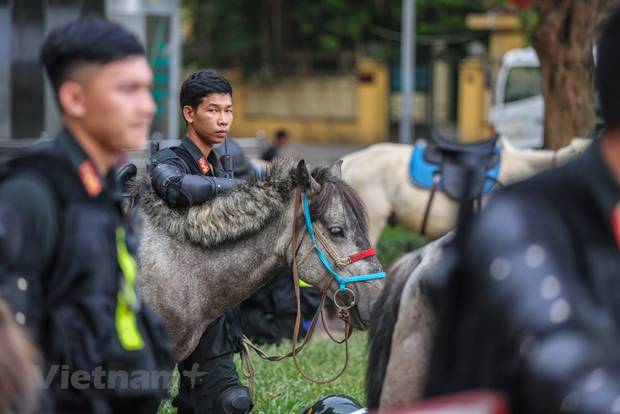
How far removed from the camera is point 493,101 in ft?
81.3

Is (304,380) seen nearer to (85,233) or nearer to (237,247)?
(237,247)

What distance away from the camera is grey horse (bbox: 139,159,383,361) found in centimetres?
545

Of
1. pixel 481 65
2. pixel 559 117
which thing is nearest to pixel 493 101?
pixel 481 65

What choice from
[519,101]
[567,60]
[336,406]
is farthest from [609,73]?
[519,101]

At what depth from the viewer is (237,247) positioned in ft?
18.0

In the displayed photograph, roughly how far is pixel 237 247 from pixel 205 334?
0.68 m

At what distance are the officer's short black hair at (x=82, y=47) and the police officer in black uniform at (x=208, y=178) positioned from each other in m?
2.53

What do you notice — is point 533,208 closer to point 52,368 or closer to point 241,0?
point 52,368

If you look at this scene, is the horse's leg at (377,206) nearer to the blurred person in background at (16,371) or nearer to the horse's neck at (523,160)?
the horse's neck at (523,160)

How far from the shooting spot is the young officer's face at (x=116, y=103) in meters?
3.00

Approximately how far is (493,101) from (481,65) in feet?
24.9

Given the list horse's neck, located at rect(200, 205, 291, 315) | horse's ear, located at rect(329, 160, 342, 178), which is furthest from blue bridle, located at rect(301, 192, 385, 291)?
horse's ear, located at rect(329, 160, 342, 178)

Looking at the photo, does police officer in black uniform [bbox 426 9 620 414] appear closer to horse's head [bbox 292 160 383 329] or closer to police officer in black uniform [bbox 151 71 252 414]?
horse's head [bbox 292 160 383 329]

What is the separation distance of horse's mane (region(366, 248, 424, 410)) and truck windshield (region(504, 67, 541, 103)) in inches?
778
